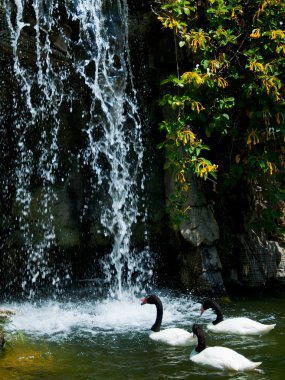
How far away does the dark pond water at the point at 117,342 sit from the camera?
6340 millimetres

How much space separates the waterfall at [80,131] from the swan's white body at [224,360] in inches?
158

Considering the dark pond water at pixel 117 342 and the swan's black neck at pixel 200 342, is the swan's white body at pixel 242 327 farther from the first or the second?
the swan's black neck at pixel 200 342

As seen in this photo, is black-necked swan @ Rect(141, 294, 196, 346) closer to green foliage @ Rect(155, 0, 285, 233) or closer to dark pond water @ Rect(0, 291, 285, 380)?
dark pond water @ Rect(0, 291, 285, 380)

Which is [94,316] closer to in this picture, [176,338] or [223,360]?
[176,338]

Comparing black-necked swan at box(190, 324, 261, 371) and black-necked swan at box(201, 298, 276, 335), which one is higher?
black-necked swan at box(201, 298, 276, 335)

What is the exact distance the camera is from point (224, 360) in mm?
6258

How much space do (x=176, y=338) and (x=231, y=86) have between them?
3.91 m

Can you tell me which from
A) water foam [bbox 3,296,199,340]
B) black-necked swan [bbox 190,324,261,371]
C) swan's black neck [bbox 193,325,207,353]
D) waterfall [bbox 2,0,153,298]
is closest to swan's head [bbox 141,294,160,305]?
water foam [bbox 3,296,199,340]

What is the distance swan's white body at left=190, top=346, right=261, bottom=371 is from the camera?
6.19 metres

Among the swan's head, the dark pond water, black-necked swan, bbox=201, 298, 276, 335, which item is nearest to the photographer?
the dark pond water

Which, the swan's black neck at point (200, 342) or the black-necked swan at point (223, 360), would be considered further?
the swan's black neck at point (200, 342)

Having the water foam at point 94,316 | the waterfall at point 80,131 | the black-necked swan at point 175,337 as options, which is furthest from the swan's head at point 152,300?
the waterfall at point 80,131

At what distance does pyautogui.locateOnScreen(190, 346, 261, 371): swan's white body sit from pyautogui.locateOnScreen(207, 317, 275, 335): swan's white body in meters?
1.15

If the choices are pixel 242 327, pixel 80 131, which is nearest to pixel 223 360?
pixel 242 327
